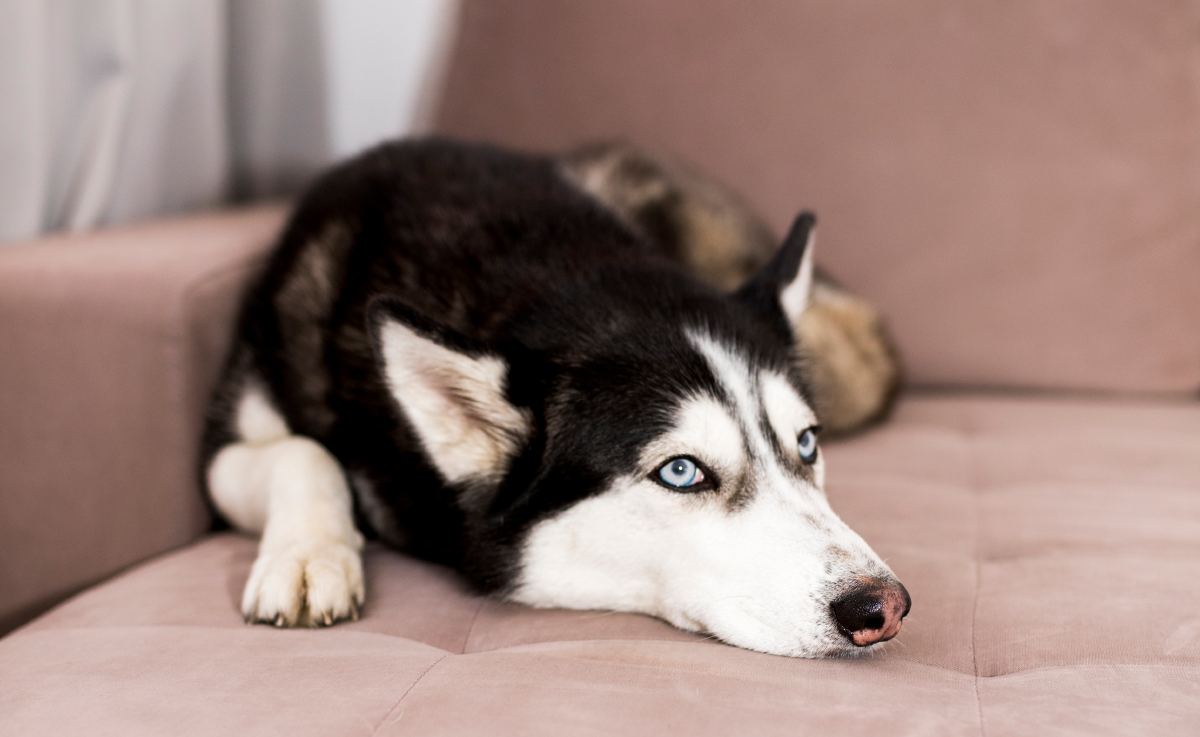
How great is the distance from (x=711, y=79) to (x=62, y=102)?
5.68 ft

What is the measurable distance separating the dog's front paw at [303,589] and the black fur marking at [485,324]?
19cm

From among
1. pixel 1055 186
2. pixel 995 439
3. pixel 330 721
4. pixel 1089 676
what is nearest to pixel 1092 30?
pixel 1055 186

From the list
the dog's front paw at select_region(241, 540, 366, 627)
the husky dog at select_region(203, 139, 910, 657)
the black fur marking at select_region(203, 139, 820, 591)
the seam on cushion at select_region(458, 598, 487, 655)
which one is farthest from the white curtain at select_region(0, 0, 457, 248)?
the seam on cushion at select_region(458, 598, 487, 655)

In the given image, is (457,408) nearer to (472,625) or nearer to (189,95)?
(472,625)

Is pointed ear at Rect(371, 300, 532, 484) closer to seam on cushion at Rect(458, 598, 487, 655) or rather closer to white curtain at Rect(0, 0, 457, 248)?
seam on cushion at Rect(458, 598, 487, 655)

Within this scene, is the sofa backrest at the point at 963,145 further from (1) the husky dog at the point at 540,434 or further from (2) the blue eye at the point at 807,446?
(2) the blue eye at the point at 807,446

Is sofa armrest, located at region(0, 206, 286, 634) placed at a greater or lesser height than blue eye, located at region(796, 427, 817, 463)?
lesser

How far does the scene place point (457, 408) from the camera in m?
1.49

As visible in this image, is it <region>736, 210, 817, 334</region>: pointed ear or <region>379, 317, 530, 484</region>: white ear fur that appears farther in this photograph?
<region>736, 210, 817, 334</region>: pointed ear

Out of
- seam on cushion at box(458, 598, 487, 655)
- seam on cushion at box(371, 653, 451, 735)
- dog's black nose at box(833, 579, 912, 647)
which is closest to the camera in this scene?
seam on cushion at box(371, 653, 451, 735)

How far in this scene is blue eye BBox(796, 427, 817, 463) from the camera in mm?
1562

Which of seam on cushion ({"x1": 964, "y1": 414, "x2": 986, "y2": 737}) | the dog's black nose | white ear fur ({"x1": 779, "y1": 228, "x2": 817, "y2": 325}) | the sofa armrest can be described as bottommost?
the sofa armrest

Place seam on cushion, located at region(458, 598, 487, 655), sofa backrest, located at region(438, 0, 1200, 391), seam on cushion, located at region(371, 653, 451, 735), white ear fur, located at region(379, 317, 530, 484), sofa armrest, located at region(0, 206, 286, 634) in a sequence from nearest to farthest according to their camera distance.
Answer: seam on cushion, located at region(371, 653, 451, 735) < seam on cushion, located at region(458, 598, 487, 655) < white ear fur, located at region(379, 317, 530, 484) < sofa armrest, located at region(0, 206, 286, 634) < sofa backrest, located at region(438, 0, 1200, 391)

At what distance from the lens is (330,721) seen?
102 cm
